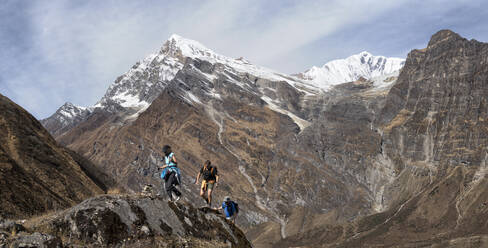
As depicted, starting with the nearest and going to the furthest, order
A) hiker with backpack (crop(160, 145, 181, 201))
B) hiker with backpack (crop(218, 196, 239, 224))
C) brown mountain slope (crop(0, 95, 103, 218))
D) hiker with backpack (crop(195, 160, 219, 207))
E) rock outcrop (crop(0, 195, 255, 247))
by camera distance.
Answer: rock outcrop (crop(0, 195, 255, 247)) < hiker with backpack (crop(160, 145, 181, 201)) < hiker with backpack (crop(195, 160, 219, 207)) < hiker with backpack (crop(218, 196, 239, 224)) < brown mountain slope (crop(0, 95, 103, 218))

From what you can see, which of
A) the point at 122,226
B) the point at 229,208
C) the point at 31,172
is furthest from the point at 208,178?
the point at 31,172

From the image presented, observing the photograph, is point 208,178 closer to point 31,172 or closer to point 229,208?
point 229,208

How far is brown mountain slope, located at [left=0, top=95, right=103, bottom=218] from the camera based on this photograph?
32.8 meters

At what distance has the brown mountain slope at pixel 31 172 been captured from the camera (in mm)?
32844

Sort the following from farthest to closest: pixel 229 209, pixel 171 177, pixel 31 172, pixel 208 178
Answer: pixel 31 172, pixel 229 209, pixel 208 178, pixel 171 177

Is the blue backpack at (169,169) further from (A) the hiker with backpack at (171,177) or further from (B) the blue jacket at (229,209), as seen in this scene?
(B) the blue jacket at (229,209)

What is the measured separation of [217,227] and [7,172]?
78.2 feet

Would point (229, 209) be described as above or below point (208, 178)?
below

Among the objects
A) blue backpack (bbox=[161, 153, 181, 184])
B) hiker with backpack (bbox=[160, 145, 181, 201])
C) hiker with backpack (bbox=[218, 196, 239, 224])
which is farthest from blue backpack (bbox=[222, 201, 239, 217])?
blue backpack (bbox=[161, 153, 181, 184])

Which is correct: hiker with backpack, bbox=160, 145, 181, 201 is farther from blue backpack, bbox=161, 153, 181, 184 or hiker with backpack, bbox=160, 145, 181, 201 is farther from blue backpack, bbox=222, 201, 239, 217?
blue backpack, bbox=222, 201, 239, 217

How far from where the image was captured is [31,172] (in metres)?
42.9

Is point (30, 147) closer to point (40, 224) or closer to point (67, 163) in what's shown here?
point (67, 163)

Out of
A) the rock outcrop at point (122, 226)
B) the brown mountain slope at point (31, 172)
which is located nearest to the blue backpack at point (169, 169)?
the rock outcrop at point (122, 226)

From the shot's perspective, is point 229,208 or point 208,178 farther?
point 229,208
